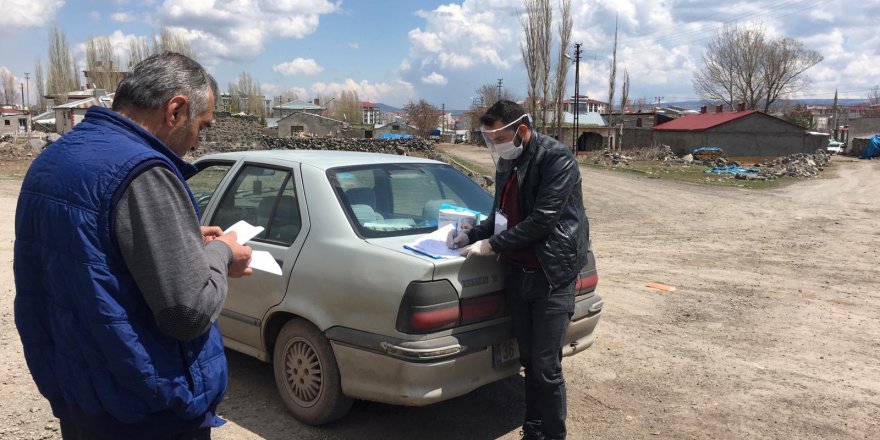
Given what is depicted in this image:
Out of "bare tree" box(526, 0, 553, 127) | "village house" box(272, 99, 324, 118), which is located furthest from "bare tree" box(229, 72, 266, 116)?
"bare tree" box(526, 0, 553, 127)

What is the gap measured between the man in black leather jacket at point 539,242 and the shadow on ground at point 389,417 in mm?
A: 497

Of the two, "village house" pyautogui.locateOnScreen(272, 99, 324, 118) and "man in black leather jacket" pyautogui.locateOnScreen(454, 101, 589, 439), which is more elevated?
"village house" pyautogui.locateOnScreen(272, 99, 324, 118)

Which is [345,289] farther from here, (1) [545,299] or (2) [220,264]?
(2) [220,264]

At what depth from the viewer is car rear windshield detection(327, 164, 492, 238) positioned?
3.82 meters

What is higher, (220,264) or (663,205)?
(220,264)

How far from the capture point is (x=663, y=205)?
52.3ft

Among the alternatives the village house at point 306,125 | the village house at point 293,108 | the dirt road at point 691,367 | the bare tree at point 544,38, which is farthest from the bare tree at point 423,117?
the dirt road at point 691,367

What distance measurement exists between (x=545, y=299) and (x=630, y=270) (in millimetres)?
5444

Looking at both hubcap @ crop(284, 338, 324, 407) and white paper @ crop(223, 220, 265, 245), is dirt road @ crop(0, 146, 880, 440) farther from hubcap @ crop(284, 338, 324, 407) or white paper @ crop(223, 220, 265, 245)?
white paper @ crop(223, 220, 265, 245)

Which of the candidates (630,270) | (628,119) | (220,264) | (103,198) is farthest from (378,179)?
(628,119)

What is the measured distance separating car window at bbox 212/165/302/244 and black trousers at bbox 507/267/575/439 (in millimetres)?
1439

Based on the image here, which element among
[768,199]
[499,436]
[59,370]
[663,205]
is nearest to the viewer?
[59,370]

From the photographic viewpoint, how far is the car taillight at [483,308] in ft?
10.9

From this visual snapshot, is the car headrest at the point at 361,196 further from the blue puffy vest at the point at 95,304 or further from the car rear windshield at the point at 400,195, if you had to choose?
the blue puffy vest at the point at 95,304
